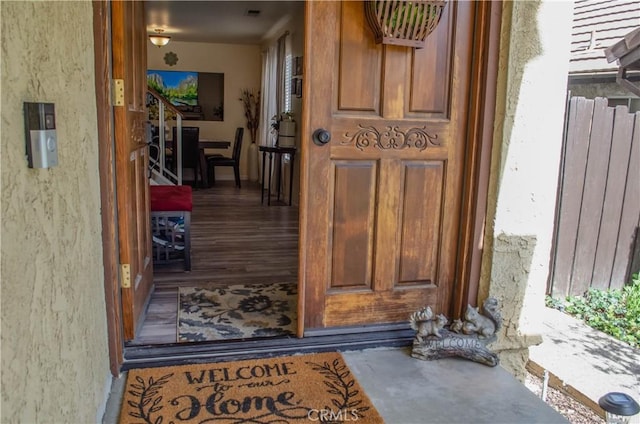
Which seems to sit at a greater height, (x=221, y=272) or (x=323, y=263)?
(x=323, y=263)

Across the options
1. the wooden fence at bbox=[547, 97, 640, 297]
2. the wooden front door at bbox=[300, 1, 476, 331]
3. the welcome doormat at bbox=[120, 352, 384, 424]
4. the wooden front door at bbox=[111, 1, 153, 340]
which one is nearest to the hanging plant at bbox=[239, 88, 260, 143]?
the wooden fence at bbox=[547, 97, 640, 297]

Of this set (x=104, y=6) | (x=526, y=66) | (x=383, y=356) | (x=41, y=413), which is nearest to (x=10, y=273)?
(x=41, y=413)

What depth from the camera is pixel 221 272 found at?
377cm

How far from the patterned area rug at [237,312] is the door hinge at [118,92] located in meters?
1.15

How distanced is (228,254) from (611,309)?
3.12 m

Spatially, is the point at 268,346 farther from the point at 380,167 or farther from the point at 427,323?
the point at 380,167

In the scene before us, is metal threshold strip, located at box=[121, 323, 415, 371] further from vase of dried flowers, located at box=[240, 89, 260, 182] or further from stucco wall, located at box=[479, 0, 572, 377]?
vase of dried flowers, located at box=[240, 89, 260, 182]

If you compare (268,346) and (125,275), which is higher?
(125,275)

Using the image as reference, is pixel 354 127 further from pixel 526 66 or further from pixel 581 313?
pixel 581 313

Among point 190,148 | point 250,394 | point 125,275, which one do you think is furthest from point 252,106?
point 250,394

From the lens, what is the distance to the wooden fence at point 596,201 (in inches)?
167

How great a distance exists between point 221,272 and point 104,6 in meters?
2.11

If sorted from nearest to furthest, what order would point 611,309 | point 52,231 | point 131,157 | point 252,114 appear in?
point 52,231 → point 131,157 → point 611,309 → point 252,114

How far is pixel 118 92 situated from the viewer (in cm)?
224
